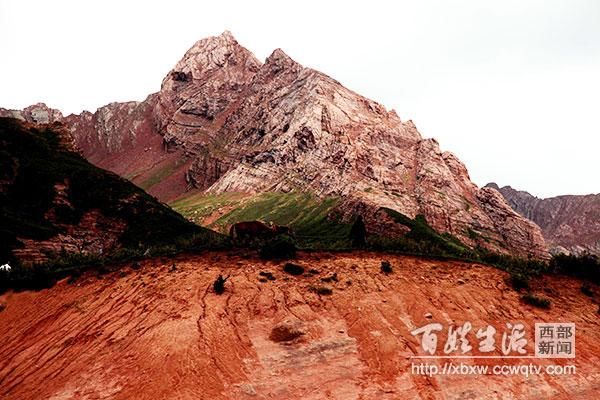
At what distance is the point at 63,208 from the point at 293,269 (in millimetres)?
47316

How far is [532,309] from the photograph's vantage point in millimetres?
21125

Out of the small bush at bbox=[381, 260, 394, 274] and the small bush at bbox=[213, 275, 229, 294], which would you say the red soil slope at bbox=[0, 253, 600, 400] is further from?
the small bush at bbox=[381, 260, 394, 274]

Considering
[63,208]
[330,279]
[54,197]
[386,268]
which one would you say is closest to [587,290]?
[386,268]

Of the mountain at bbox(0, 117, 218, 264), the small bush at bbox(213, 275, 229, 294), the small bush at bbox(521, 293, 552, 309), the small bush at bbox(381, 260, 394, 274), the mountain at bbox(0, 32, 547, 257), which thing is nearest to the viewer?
the small bush at bbox(213, 275, 229, 294)

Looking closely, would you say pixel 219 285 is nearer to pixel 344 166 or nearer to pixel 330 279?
pixel 330 279

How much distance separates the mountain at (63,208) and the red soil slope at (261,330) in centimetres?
2941

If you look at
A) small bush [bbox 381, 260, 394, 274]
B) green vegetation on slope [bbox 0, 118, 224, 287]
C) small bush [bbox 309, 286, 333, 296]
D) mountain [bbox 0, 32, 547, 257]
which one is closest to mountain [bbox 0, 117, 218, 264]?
green vegetation on slope [bbox 0, 118, 224, 287]

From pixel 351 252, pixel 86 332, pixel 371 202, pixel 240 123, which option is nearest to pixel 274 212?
pixel 371 202

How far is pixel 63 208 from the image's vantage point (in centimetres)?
5931

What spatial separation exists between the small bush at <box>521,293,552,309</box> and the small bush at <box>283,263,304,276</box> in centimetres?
1098

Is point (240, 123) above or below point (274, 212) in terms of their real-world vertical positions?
above

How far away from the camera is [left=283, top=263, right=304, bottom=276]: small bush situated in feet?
76.7

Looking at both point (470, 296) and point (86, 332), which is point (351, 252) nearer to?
point (470, 296)

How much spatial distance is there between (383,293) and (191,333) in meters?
9.33
